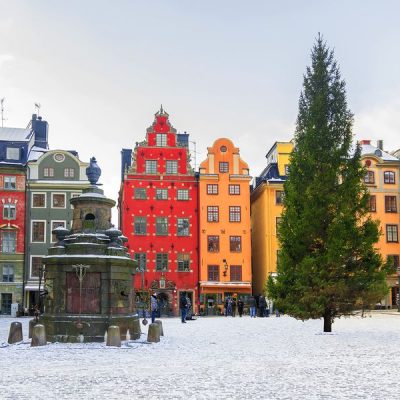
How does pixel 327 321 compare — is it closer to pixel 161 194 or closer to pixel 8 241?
pixel 161 194

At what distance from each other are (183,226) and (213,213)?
2940mm

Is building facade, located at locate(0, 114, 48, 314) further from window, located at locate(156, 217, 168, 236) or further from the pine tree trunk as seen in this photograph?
the pine tree trunk

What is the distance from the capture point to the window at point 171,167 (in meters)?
59.7

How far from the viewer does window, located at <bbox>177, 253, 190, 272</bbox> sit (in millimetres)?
58781

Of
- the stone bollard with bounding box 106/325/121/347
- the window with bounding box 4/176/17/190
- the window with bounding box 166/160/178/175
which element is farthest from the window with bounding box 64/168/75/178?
the stone bollard with bounding box 106/325/121/347

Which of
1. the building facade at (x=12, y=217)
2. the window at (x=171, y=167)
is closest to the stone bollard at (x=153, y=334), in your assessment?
the building facade at (x=12, y=217)

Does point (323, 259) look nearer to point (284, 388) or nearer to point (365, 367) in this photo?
point (365, 367)

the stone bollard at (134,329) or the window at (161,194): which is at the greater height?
the window at (161,194)

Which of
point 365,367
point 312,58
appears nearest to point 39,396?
point 365,367

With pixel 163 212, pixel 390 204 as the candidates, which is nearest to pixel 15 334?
pixel 163 212

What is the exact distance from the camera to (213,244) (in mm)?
59531

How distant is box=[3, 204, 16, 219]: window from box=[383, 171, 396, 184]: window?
3447cm

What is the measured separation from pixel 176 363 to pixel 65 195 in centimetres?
4394

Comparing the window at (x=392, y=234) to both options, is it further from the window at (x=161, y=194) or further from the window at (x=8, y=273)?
the window at (x=8, y=273)
